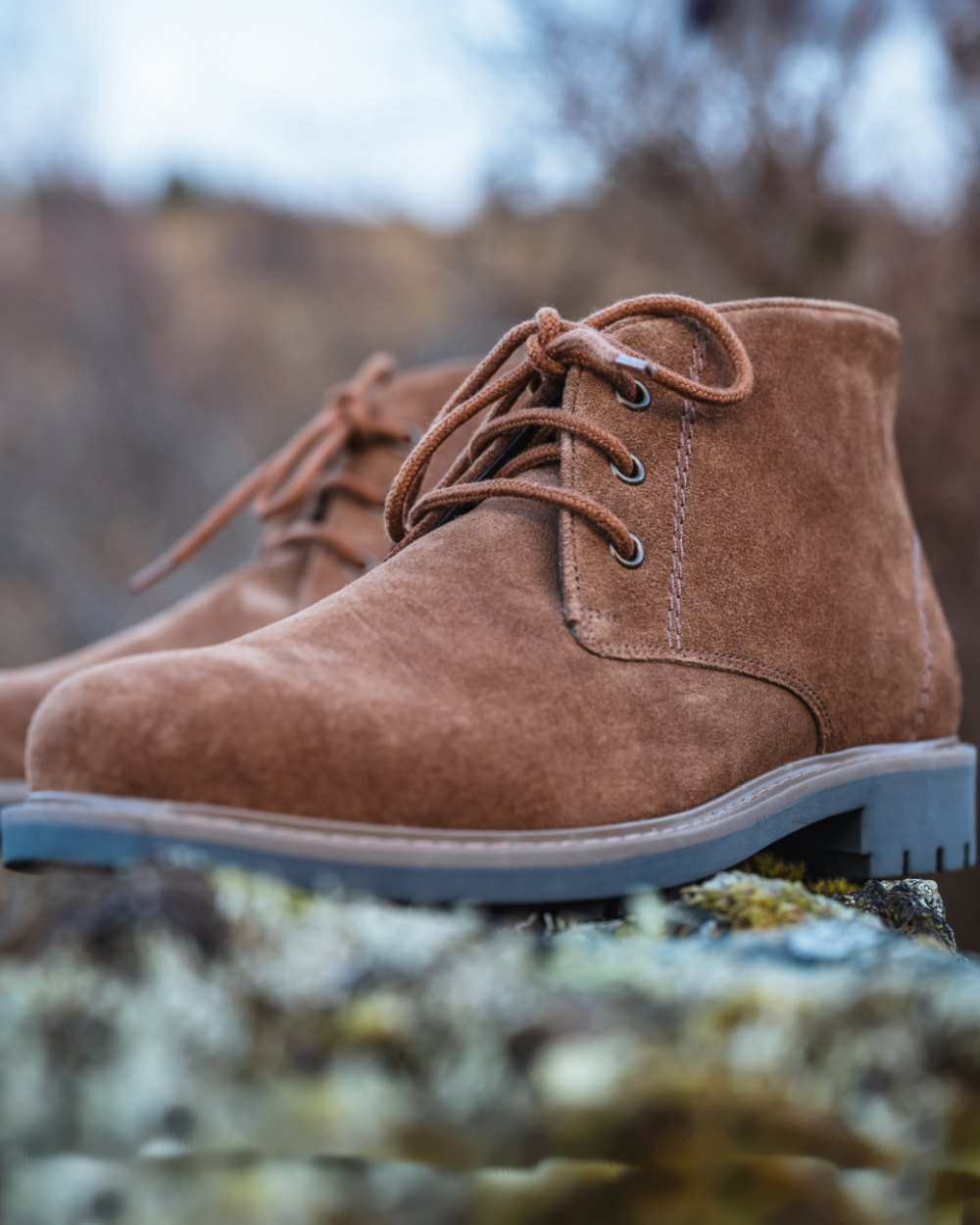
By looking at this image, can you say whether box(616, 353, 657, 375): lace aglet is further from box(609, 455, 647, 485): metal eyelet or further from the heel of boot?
the heel of boot

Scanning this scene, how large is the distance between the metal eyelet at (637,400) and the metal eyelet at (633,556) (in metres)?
0.15

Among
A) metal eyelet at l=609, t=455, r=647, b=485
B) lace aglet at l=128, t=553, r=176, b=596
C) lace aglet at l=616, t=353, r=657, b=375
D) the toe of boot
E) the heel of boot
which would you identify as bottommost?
the heel of boot

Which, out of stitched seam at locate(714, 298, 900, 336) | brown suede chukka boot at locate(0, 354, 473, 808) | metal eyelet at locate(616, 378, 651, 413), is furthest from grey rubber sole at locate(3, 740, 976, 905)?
brown suede chukka boot at locate(0, 354, 473, 808)

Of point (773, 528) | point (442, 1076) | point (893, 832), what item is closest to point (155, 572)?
point (773, 528)

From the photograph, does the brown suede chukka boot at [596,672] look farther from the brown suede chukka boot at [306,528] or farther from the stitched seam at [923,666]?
the brown suede chukka boot at [306,528]

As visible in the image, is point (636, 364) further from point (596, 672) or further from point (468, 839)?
point (468, 839)

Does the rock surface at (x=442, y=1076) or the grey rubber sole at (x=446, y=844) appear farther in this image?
the grey rubber sole at (x=446, y=844)

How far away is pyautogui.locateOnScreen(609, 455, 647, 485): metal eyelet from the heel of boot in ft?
1.50

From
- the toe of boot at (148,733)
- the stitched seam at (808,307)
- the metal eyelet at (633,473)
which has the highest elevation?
the stitched seam at (808,307)

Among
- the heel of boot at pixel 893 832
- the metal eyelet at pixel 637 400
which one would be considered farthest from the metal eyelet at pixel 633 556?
the heel of boot at pixel 893 832

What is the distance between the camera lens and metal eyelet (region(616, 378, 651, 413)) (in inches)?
49.3

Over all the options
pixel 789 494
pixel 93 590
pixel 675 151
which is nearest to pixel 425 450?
pixel 789 494

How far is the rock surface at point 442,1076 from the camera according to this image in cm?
69

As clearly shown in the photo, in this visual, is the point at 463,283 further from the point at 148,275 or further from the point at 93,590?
the point at 148,275
